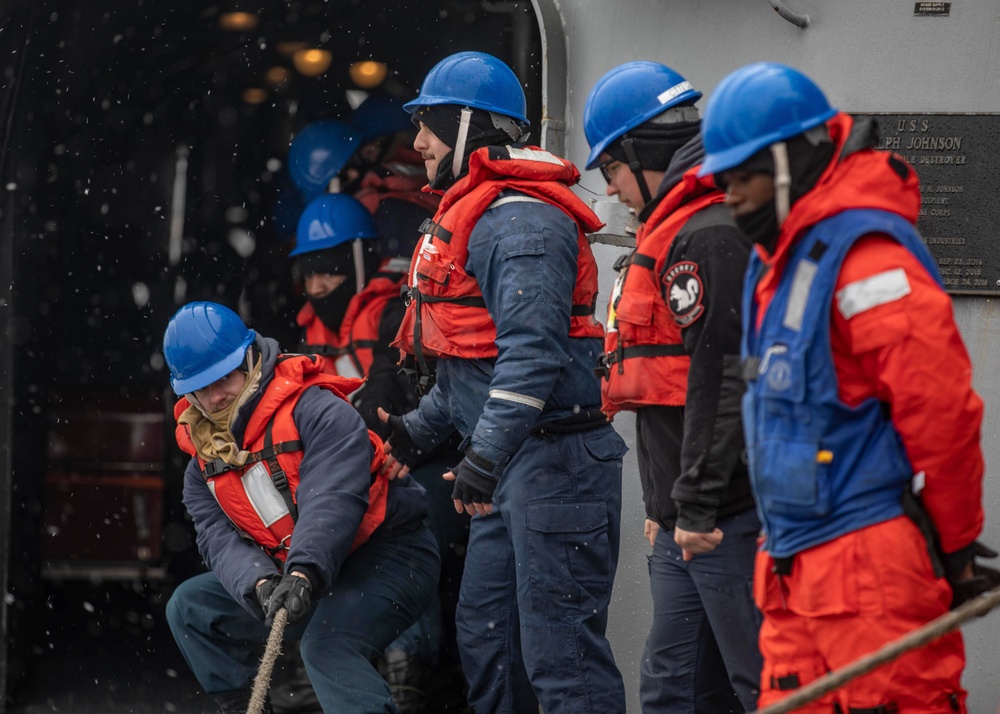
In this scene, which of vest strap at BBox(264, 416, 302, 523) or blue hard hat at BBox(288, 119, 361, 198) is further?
blue hard hat at BBox(288, 119, 361, 198)

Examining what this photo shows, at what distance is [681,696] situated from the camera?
340cm

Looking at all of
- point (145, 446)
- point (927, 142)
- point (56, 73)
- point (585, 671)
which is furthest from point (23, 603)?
point (927, 142)

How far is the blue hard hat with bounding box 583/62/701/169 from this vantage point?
3.55 metres

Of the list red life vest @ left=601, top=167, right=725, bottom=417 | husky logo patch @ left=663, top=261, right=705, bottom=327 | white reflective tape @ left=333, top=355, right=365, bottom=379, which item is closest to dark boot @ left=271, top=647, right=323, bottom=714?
white reflective tape @ left=333, top=355, right=365, bottom=379

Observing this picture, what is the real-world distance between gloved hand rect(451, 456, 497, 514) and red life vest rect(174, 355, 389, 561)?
58 cm

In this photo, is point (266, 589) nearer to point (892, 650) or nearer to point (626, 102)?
point (626, 102)

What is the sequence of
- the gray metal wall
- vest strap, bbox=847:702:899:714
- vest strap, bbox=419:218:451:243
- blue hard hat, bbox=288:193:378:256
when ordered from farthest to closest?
1. blue hard hat, bbox=288:193:378:256
2. the gray metal wall
3. vest strap, bbox=419:218:451:243
4. vest strap, bbox=847:702:899:714

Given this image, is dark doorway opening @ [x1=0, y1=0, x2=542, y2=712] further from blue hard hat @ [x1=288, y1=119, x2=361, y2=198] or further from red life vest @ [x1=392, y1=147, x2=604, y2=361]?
red life vest @ [x1=392, y1=147, x2=604, y2=361]

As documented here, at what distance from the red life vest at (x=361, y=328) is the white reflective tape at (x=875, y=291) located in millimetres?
3661

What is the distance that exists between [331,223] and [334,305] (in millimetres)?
438

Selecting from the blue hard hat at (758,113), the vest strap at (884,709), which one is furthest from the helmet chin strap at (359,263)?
the vest strap at (884,709)

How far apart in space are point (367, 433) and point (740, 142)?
2.17 meters

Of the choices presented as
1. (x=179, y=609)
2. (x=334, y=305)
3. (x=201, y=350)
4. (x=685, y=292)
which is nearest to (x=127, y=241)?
(x=334, y=305)

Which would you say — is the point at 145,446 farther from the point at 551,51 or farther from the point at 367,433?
the point at 551,51
